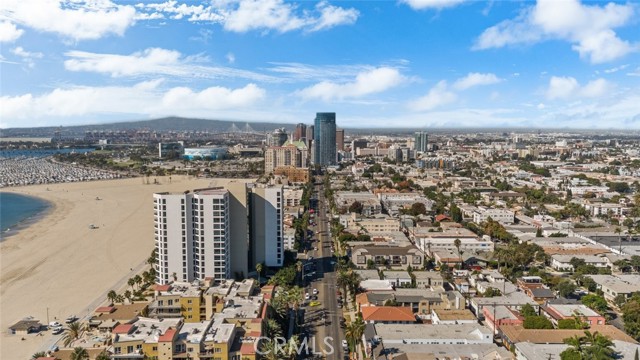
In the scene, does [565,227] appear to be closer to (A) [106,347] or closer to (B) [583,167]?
(A) [106,347]

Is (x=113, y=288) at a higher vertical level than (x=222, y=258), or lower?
lower

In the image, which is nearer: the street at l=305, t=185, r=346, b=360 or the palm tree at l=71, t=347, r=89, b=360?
the palm tree at l=71, t=347, r=89, b=360

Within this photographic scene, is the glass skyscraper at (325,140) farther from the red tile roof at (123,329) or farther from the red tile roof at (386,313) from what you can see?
the red tile roof at (123,329)

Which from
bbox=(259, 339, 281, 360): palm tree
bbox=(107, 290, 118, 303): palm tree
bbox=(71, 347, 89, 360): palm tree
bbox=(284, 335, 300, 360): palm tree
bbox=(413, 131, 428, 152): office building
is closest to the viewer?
bbox=(259, 339, 281, 360): palm tree

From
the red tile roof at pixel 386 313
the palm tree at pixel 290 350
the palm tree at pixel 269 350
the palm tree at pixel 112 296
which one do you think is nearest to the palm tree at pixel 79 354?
the palm tree at pixel 269 350

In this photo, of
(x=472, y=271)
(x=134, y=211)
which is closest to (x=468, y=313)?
(x=472, y=271)

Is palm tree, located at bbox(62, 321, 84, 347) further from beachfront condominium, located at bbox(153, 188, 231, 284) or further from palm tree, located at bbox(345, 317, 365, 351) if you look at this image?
palm tree, located at bbox(345, 317, 365, 351)

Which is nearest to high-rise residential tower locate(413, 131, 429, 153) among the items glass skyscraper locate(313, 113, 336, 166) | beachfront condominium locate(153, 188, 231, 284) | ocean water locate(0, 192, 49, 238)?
glass skyscraper locate(313, 113, 336, 166)
